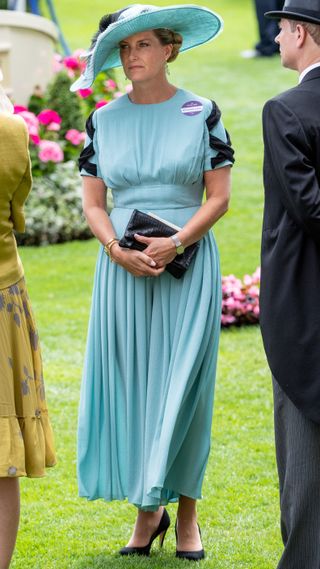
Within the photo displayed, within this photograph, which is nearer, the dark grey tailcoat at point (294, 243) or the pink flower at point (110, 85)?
the dark grey tailcoat at point (294, 243)

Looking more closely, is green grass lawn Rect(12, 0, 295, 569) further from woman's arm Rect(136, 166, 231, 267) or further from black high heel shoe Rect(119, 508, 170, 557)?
woman's arm Rect(136, 166, 231, 267)

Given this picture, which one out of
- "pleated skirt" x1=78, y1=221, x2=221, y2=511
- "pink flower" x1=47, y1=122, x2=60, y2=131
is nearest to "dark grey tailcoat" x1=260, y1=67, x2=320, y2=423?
"pleated skirt" x1=78, y1=221, x2=221, y2=511

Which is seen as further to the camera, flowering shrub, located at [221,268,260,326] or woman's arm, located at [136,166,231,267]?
flowering shrub, located at [221,268,260,326]

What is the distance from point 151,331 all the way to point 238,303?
13.3 ft

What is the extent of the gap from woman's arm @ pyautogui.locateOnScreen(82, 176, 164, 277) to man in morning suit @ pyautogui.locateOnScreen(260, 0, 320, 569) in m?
0.86

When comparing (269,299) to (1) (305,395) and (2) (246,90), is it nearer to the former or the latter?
(1) (305,395)

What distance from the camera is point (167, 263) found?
185 inches

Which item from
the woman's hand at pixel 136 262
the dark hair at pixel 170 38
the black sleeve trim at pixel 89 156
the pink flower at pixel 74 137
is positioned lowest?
the pink flower at pixel 74 137

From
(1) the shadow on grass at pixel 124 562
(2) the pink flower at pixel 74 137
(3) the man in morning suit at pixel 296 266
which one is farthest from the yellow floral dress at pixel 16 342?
(2) the pink flower at pixel 74 137

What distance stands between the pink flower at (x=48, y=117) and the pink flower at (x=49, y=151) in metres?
0.29

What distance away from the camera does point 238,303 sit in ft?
28.9

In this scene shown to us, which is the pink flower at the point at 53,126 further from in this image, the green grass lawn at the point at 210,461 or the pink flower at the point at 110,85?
the pink flower at the point at 110,85

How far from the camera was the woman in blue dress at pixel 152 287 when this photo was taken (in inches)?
184

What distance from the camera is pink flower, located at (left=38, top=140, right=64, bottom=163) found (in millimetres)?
11195
